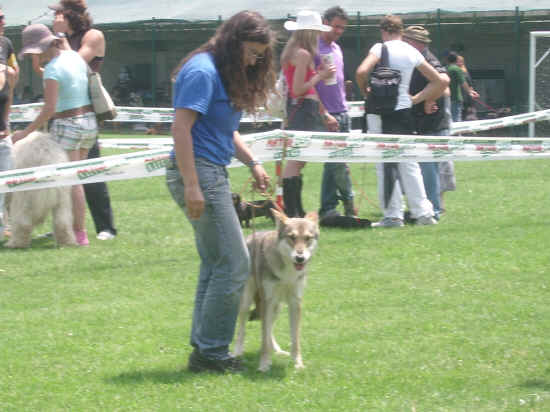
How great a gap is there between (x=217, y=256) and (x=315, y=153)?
3907 millimetres

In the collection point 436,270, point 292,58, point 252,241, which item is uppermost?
point 292,58

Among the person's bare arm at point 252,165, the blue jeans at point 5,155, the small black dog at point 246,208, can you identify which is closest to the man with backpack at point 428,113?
the small black dog at point 246,208

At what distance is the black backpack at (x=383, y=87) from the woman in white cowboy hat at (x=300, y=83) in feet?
1.53

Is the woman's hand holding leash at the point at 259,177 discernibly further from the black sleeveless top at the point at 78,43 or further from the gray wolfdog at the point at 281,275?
the black sleeveless top at the point at 78,43

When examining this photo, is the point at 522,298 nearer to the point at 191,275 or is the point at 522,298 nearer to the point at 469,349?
the point at 469,349

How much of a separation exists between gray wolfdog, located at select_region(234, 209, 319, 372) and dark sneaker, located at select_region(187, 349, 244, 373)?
184mm

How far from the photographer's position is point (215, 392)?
14.9ft

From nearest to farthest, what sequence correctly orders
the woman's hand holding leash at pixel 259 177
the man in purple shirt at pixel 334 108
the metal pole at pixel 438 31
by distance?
the woman's hand holding leash at pixel 259 177
the man in purple shirt at pixel 334 108
the metal pole at pixel 438 31

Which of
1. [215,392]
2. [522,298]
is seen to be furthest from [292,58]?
[215,392]

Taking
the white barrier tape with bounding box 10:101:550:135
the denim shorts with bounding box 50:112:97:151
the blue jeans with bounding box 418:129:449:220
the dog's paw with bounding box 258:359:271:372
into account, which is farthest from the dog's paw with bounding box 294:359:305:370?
the white barrier tape with bounding box 10:101:550:135

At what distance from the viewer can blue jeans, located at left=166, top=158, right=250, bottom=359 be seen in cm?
454

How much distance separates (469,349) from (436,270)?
6.62 feet

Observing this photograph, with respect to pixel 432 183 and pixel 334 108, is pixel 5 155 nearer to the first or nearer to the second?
pixel 334 108

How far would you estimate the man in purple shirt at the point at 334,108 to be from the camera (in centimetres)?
892
